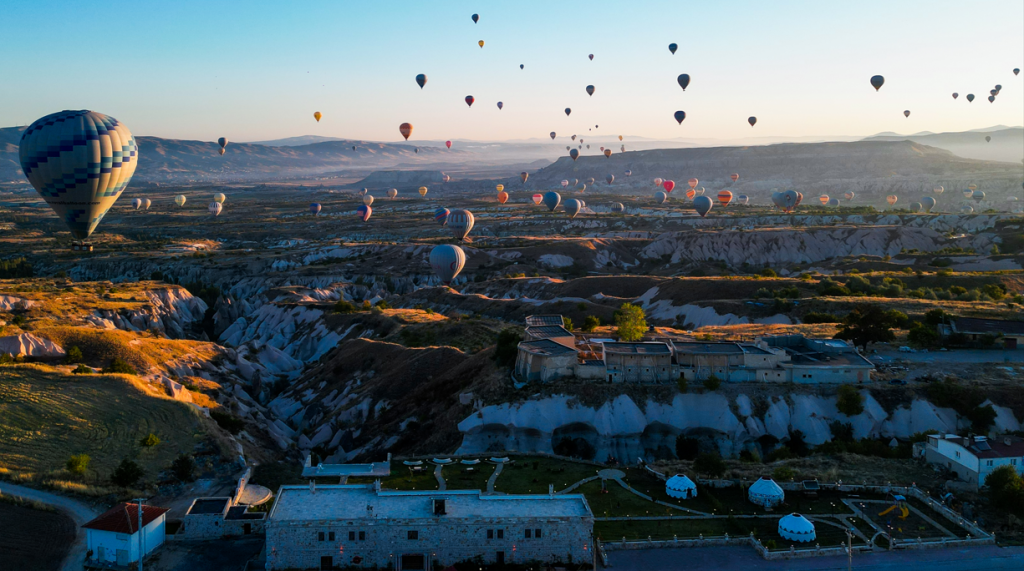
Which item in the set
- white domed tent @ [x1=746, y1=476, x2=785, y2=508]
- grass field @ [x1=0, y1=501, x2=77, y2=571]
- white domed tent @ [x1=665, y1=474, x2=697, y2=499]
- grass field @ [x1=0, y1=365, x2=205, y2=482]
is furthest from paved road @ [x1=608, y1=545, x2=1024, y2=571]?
grass field @ [x1=0, y1=365, x2=205, y2=482]

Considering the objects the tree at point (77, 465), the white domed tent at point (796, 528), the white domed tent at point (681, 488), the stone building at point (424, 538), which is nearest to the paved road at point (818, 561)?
the white domed tent at point (796, 528)

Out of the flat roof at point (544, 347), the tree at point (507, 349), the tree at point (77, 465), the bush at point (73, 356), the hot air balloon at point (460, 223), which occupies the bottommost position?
the tree at point (77, 465)

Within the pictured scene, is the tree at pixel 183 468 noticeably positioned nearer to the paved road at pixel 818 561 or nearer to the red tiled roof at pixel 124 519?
the red tiled roof at pixel 124 519

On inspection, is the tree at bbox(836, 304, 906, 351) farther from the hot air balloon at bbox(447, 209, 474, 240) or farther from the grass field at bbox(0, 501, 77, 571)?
the hot air balloon at bbox(447, 209, 474, 240)

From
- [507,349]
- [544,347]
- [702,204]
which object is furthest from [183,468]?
[702,204]

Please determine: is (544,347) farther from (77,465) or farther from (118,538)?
(118,538)

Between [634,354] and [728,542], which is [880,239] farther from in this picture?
[728,542]

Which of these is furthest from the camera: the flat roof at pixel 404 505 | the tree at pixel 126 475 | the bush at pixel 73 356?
the bush at pixel 73 356
